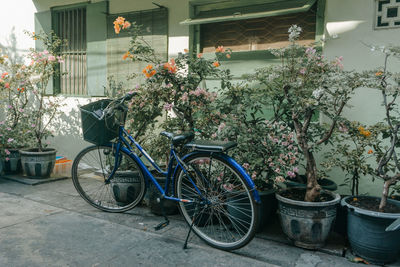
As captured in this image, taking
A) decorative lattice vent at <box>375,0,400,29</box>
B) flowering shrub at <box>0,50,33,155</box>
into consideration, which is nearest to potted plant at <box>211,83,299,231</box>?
decorative lattice vent at <box>375,0,400,29</box>

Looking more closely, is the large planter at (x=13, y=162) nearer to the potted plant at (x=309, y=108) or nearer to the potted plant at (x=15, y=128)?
the potted plant at (x=15, y=128)

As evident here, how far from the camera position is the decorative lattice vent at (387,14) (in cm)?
358

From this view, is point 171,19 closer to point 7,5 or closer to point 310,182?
point 310,182

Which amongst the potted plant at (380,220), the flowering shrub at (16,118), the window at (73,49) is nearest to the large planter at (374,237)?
the potted plant at (380,220)

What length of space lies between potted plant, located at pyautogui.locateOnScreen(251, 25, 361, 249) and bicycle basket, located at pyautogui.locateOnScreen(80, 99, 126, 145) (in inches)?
61.5

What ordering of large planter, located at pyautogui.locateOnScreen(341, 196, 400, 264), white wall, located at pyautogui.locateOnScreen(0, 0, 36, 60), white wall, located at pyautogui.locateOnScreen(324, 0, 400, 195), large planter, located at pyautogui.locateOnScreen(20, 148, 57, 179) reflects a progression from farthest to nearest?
white wall, located at pyautogui.locateOnScreen(0, 0, 36, 60) → large planter, located at pyautogui.locateOnScreen(20, 148, 57, 179) → white wall, located at pyautogui.locateOnScreen(324, 0, 400, 195) → large planter, located at pyautogui.locateOnScreen(341, 196, 400, 264)

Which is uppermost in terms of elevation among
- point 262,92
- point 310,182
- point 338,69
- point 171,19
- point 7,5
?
point 7,5

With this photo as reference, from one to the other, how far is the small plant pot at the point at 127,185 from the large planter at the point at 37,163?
1898 mm

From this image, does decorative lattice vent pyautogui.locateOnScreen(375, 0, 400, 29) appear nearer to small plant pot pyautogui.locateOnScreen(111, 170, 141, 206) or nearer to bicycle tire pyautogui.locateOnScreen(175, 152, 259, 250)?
bicycle tire pyautogui.locateOnScreen(175, 152, 259, 250)

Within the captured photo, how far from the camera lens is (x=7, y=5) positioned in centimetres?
687

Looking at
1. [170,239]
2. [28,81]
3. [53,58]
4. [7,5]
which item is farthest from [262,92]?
[7,5]

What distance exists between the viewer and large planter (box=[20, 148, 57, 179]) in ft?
16.8

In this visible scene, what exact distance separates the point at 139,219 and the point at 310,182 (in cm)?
190

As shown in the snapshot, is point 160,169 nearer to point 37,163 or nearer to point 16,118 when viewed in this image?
point 37,163
